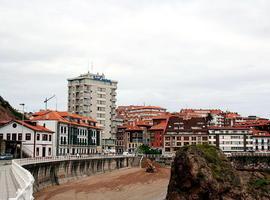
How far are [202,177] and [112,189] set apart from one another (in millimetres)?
27954

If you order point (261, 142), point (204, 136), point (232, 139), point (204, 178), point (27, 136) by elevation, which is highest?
point (204, 136)

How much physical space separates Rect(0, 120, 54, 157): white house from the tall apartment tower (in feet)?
235

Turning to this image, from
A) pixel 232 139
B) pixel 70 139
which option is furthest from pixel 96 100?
pixel 70 139

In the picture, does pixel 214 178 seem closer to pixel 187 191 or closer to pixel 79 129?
pixel 187 191

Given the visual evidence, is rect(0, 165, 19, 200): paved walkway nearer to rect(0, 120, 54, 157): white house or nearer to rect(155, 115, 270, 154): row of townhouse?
rect(0, 120, 54, 157): white house

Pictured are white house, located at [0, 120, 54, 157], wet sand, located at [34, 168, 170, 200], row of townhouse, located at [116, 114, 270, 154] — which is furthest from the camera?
row of townhouse, located at [116, 114, 270, 154]

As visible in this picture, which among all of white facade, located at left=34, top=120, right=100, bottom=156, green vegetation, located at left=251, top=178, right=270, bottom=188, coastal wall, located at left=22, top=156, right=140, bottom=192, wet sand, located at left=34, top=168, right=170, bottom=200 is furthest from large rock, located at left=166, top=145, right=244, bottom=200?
white facade, located at left=34, top=120, right=100, bottom=156

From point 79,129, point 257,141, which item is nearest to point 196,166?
point 79,129

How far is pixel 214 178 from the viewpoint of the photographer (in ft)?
153

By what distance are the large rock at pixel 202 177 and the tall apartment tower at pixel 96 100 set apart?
405 ft

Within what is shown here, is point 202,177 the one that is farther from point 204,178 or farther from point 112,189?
point 112,189

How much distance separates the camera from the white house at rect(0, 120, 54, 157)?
318 feet

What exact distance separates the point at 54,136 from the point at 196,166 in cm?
6913

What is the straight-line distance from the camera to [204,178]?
1837 inches
